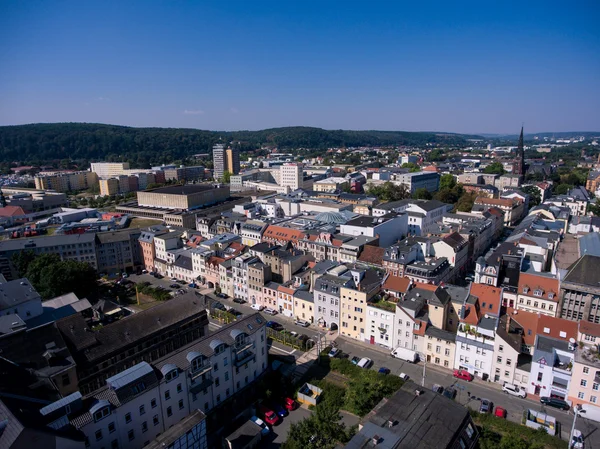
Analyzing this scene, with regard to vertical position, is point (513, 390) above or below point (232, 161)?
below

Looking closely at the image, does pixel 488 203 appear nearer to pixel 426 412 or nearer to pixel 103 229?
pixel 426 412

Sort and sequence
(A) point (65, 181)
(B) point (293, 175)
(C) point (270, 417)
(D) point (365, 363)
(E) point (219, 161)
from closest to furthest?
(C) point (270, 417), (D) point (365, 363), (B) point (293, 175), (A) point (65, 181), (E) point (219, 161)

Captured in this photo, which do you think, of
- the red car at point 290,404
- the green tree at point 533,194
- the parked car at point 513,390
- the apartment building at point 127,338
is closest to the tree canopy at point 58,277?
the apartment building at point 127,338

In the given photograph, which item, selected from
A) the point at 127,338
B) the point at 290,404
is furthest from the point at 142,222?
the point at 290,404

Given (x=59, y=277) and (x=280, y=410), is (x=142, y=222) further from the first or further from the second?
(x=280, y=410)

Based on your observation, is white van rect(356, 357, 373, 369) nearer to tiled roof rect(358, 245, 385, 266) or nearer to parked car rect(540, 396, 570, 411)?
parked car rect(540, 396, 570, 411)

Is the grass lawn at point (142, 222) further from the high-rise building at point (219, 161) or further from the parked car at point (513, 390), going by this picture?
the parked car at point (513, 390)

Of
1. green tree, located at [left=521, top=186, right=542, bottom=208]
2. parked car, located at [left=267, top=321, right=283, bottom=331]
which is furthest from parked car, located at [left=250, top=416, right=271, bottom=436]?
green tree, located at [left=521, top=186, right=542, bottom=208]
